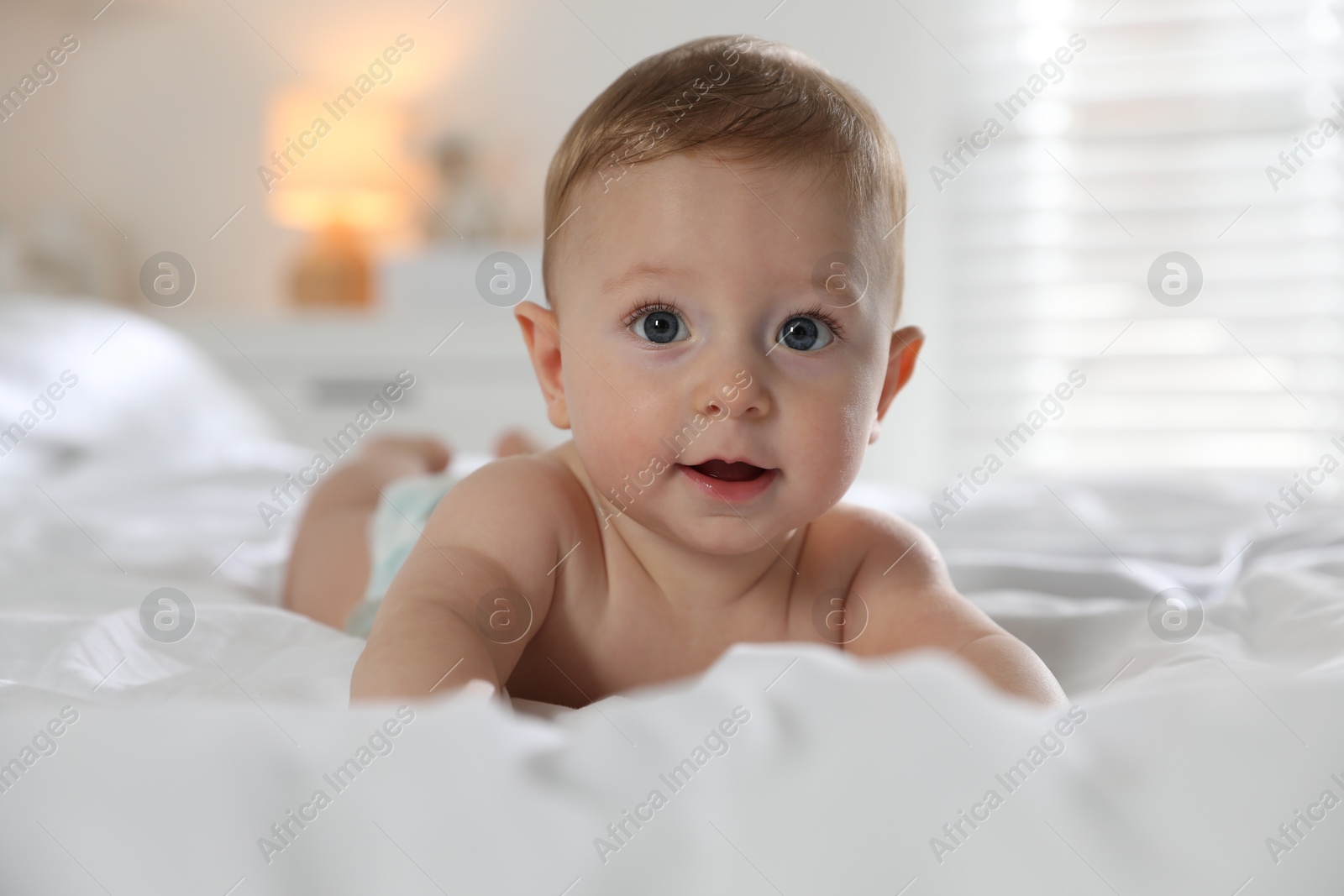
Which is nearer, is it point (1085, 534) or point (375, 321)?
point (1085, 534)

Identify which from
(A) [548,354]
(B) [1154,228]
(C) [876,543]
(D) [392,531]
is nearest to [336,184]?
(B) [1154,228]

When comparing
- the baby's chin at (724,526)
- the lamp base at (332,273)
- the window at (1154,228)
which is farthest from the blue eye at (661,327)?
the lamp base at (332,273)

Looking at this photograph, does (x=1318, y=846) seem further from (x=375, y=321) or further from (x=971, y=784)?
(x=375, y=321)

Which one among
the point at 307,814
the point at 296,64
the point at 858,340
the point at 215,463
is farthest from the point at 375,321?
the point at 307,814

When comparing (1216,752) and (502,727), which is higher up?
(1216,752)

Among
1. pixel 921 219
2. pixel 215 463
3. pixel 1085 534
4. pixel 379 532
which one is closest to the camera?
pixel 379 532

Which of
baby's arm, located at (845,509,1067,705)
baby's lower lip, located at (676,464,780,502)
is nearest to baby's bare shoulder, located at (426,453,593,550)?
baby's lower lip, located at (676,464,780,502)

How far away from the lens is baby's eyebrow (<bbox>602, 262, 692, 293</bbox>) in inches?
27.0

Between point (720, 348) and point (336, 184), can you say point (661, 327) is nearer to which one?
point (720, 348)

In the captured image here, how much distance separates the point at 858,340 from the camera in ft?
2.40

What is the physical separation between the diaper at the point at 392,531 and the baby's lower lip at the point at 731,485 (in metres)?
0.34

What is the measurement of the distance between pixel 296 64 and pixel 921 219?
194cm

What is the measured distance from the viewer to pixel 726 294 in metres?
0.68

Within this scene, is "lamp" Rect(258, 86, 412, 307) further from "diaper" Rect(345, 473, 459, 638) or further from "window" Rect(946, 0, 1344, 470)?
"diaper" Rect(345, 473, 459, 638)
